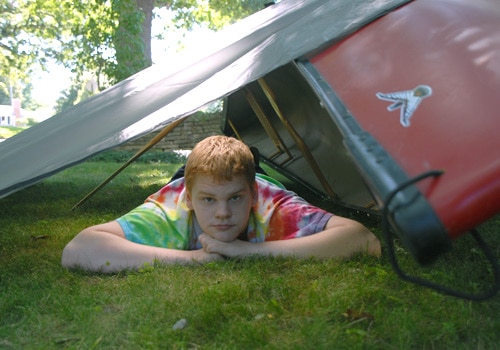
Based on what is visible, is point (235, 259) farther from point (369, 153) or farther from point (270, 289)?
point (369, 153)

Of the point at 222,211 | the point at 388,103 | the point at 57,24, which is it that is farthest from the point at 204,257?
the point at 57,24

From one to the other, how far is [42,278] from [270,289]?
918mm

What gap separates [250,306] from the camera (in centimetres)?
174

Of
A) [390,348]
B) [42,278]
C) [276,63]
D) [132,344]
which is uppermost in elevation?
[276,63]

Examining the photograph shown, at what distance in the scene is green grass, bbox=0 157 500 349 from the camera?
1.52 m

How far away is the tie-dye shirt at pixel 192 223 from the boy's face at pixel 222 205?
0.57 ft

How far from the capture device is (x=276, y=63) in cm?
204

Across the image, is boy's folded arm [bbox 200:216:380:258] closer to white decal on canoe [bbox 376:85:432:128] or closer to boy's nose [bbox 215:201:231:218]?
boy's nose [bbox 215:201:231:218]

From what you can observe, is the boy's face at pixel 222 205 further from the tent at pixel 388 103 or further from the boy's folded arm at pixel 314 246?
the tent at pixel 388 103

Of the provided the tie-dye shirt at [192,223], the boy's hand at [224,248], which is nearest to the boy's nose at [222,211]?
the boy's hand at [224,248]

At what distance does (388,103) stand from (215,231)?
94 cm

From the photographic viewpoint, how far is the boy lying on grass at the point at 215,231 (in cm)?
220

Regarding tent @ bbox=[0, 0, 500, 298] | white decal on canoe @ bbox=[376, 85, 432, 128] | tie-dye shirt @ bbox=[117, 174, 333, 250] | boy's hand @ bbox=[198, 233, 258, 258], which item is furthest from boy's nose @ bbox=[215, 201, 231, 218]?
white decal on canoe @ bbox=[376, 85, 432, 128]

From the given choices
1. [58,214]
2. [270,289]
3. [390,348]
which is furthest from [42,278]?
[58,214]
